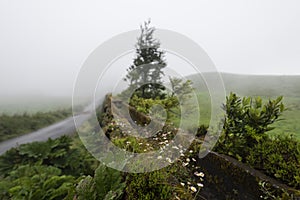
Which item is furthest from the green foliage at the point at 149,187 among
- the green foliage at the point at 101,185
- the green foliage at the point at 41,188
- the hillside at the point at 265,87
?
the hillside at the point at 265,87

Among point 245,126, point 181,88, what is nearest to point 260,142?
point 245,126

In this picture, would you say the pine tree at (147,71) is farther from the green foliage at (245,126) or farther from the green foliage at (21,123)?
the green foliage at (21,123)

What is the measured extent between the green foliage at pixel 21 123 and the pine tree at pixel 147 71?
34.5 ft

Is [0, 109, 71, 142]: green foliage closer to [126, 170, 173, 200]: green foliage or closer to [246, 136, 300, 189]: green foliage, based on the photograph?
[126, 170, 173, 200]: green foliage

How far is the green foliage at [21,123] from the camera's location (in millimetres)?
13024

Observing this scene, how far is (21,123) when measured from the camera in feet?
48.4

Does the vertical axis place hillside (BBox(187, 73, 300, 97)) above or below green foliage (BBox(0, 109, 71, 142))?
above

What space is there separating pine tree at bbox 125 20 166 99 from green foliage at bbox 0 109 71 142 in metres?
10.5

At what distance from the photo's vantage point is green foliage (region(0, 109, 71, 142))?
42.7 feet

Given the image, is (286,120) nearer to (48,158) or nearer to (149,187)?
(149,187)

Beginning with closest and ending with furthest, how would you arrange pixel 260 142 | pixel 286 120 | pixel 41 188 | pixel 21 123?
pixel 260 142
pixel 41 188
pixel 286 120
pixel 21 123

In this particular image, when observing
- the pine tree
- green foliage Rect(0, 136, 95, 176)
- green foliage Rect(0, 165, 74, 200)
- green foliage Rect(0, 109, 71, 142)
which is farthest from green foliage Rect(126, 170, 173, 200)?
green foliage Rect(0, 109, 71, 142)

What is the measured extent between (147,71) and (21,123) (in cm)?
1267

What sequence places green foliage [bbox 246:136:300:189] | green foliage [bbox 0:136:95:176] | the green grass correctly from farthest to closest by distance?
green foliage [bbox 0:136:95:176]
the green grass
green foliage [bbox 246:136:300:189]
